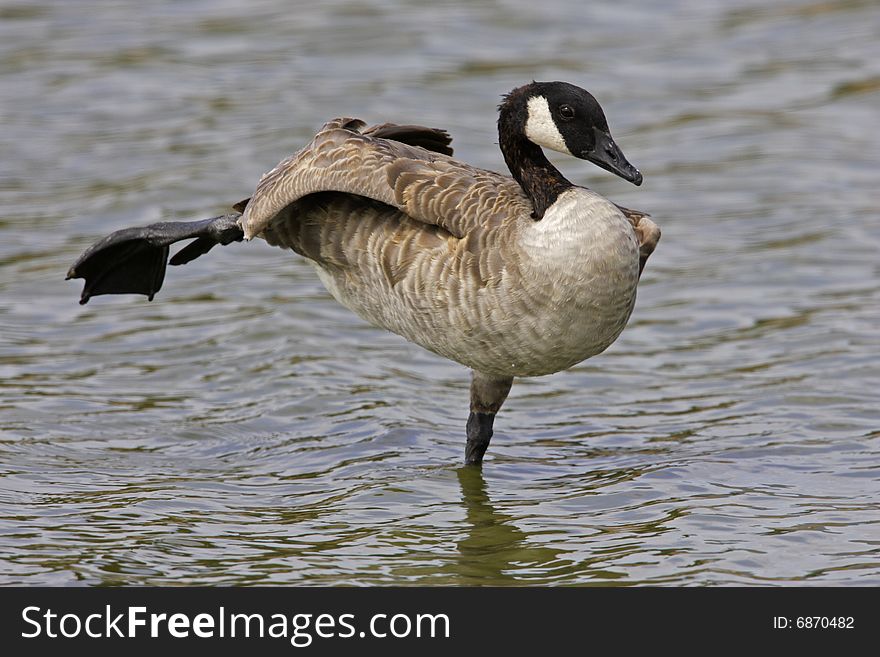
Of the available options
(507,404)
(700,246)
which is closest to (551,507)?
(507,404)

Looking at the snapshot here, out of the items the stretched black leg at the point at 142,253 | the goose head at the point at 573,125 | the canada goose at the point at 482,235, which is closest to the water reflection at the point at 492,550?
the canada goose at the point at 482,235

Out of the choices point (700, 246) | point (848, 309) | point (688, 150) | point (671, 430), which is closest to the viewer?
point (671, 430)

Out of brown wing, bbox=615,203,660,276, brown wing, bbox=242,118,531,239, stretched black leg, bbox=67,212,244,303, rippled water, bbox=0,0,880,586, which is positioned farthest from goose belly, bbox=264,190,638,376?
rippled water, bbox=0,0,880,586

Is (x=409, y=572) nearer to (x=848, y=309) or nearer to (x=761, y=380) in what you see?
(x=761, y=380)

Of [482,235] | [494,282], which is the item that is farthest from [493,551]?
[482,235]

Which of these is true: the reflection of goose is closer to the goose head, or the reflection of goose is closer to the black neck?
the black neck

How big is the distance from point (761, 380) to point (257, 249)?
177 inches

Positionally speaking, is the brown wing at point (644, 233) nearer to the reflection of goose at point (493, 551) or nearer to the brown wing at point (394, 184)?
the brown wing at point (394, 184)

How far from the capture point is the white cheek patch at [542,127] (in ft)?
22.3

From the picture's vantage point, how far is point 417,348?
9.77 m

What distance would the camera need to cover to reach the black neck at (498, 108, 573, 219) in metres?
6.66

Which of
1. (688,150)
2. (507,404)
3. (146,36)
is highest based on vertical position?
(146,36)

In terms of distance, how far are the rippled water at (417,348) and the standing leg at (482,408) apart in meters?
0.16

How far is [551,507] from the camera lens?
7.16m
